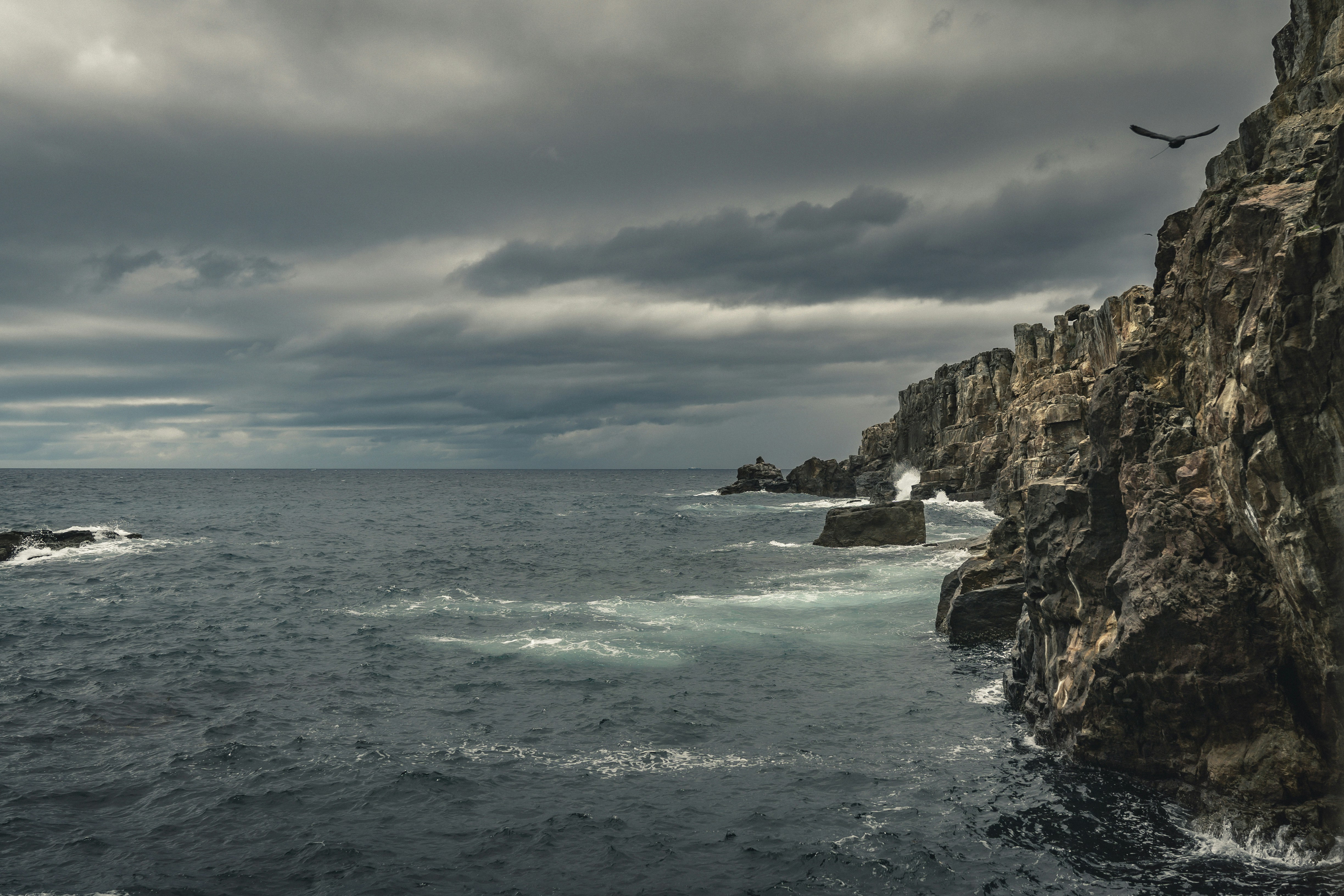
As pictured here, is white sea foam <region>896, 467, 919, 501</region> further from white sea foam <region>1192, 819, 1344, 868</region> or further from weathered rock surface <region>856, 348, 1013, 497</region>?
white sea foam <region>1192, 819, 1344, 868</region>

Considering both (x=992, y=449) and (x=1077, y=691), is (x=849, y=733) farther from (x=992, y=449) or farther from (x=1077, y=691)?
(x=992, y=449)

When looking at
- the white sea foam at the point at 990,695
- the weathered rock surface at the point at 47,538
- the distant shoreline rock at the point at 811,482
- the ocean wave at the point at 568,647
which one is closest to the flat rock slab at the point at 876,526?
the ocean wave at the point at 568,647

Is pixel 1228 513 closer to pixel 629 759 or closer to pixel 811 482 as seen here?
pixel 629 759

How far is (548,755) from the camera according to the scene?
18.4 meters

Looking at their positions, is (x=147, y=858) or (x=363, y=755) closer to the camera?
(x=147, y=858)

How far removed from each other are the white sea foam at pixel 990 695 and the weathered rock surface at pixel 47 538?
187 ft

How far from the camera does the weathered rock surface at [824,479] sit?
136 m

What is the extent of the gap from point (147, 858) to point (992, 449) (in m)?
99.6

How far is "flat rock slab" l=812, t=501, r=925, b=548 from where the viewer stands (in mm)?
54562

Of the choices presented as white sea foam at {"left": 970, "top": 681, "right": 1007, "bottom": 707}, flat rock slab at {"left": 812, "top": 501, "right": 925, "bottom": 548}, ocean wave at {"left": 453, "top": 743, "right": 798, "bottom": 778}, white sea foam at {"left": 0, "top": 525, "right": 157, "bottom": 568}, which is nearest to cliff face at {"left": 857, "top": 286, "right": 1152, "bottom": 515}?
flat rock slab at {"left": 812, "top": 501, "right": 925, "bottom": 548}

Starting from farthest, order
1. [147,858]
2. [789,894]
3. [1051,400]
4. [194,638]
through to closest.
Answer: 1. [1051,400]
2. [194,638]
3. [147,858]
4. [789,894]

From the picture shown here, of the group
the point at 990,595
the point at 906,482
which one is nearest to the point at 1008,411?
the point at 906,482

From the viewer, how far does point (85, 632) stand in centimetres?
3166

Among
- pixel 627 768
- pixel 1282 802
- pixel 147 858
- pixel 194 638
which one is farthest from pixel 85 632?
pixel 1282 802
